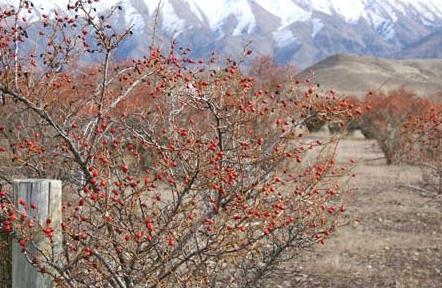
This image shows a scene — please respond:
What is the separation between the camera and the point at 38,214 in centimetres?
380

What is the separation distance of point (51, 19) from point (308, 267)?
4408mm

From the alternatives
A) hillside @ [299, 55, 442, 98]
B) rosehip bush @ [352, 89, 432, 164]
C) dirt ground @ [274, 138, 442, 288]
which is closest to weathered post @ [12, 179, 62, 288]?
dirt ground @ [274, 138, 442, 288]

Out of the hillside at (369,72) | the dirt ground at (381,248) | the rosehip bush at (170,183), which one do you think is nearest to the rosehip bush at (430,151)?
the dirt ground at (381,248)

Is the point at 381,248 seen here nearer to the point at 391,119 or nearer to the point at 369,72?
the point at 391,119

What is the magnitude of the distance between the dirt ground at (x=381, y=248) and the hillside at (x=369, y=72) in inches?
3489

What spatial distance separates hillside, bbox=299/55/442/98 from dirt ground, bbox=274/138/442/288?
88.6m

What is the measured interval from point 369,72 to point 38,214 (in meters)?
127

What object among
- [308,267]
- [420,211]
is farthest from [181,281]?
[420,211]

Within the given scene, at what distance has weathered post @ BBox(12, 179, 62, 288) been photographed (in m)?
3.83

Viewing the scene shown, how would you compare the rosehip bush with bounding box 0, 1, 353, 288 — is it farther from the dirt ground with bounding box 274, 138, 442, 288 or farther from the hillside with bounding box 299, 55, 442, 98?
the hillside with bounding box 299, 55, 442, 98

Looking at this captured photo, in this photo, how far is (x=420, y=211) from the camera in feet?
38.7

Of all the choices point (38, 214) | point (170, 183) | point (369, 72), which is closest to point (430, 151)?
point (170, 183)

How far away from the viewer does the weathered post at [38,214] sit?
3.83m

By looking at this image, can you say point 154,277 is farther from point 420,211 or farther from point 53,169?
point 420,211
